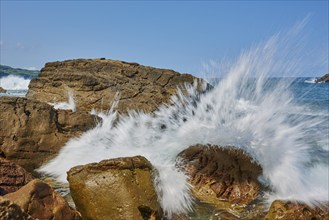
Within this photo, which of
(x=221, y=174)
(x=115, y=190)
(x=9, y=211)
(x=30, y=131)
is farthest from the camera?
(x=30, y=131)

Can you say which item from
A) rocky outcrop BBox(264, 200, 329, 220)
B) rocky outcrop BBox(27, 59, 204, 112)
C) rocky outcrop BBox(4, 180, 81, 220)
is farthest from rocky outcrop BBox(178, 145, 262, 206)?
rocky outcrop BBox(27, 59, 204, 112)

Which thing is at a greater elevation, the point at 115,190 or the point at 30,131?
the point at 115,190

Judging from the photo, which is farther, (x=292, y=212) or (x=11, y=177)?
(x=11, y=177)

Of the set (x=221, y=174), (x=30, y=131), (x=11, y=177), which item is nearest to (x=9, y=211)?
(x=11, y=177)

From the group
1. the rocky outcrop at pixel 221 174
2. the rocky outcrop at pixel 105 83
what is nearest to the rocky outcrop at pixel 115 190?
the rocky outcrop at pixel 221 174

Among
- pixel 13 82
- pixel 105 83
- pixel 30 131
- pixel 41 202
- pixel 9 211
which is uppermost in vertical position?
pixel 105 83

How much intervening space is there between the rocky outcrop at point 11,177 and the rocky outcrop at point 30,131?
1941 millimetres

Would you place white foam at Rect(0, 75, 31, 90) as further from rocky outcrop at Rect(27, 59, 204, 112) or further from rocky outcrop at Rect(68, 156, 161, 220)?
rocky outcrop at Rect(68, 156, 161, 220)

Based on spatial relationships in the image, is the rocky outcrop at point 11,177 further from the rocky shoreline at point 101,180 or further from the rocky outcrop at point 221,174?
the rocky outcrop at point 221,174

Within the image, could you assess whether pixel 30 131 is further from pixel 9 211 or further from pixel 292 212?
pixel 9 211

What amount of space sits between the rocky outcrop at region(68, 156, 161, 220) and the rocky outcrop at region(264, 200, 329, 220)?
1408 millimetres

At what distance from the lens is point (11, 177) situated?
5270 millimetres

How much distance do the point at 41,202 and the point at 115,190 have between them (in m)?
0.95

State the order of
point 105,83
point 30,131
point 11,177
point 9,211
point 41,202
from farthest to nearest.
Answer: point 105,83, point 30,131, point 11,177, point 41,202, point 9,211
